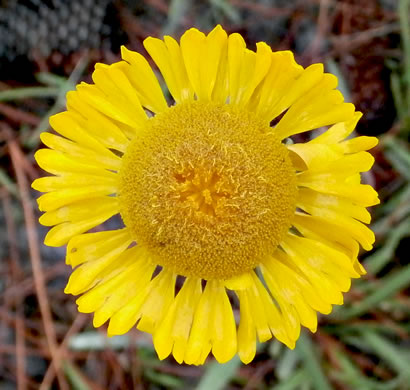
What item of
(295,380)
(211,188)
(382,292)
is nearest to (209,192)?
(211,188)

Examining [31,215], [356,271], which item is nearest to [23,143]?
[31,215]

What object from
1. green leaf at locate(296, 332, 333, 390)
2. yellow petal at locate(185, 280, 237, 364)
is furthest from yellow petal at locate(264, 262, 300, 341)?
green leaf at locate(296, 332, 333, 390)

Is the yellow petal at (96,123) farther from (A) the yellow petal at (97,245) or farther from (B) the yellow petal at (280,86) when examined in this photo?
(B) the yellow petal at (280,86)

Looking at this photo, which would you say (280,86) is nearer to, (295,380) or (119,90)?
(119,90)

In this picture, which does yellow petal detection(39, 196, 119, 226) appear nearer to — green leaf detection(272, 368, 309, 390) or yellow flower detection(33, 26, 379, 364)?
yellow flower detection(33, 26, 379, 364)

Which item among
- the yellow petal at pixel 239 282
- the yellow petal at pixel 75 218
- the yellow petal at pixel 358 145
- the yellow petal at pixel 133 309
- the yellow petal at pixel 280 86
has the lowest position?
the yellow petal at pixel 133 309

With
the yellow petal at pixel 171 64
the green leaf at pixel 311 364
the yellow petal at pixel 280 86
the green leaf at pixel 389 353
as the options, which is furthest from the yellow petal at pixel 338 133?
the green leaf at pixel 389 353
